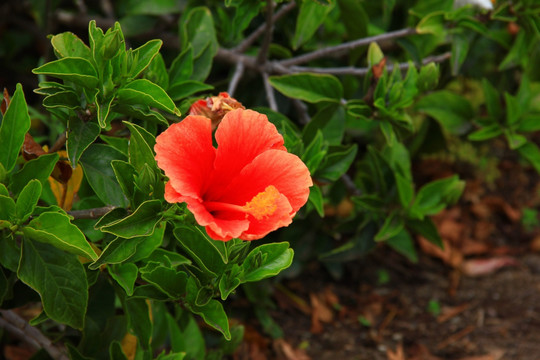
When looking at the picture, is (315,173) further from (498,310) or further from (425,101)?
(498,310)

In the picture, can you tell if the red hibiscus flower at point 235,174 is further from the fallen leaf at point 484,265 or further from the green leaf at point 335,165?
the fallen leaf at point 484,265

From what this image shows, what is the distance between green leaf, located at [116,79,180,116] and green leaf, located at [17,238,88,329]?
402 millimetres

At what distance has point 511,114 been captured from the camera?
2.39 meters

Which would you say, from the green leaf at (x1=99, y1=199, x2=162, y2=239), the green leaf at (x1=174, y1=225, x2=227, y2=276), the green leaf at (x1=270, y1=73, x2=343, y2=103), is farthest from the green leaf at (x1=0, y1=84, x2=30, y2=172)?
the green leaf at (x1=270, y1=73, x2=343, y2=103)

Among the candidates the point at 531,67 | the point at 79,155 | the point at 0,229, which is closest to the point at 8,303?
the point at 0,229

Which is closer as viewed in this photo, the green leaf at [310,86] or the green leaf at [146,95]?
the green leaf at [146,95]

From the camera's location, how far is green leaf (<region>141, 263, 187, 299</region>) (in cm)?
138

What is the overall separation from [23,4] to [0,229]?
5.91 feet

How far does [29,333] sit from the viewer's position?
1709 millimetres

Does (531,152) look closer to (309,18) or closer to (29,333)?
(309,18)

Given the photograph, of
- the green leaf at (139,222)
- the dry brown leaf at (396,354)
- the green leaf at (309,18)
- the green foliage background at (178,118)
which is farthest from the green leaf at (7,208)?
the dry brown leaf at (396,354)

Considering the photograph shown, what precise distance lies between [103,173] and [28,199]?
204 millimetres

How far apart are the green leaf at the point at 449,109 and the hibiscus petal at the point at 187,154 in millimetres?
1476

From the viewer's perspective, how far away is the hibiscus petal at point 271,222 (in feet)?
3.95
